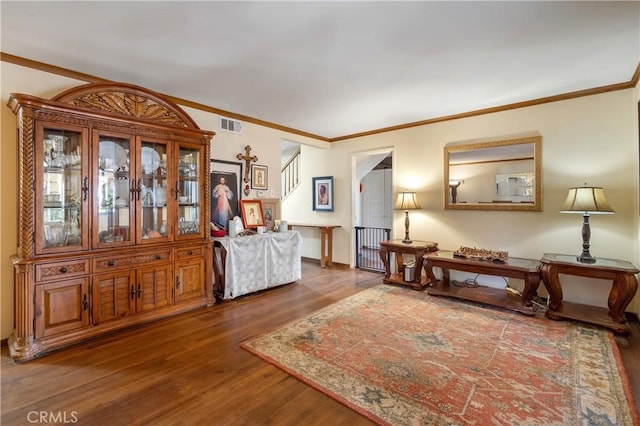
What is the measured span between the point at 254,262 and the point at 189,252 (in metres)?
0.91

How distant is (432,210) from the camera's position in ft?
15.6

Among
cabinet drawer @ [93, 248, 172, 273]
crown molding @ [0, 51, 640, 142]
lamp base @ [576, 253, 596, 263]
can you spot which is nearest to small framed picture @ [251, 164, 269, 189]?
crown molding @ [0, 51, 640, 142]

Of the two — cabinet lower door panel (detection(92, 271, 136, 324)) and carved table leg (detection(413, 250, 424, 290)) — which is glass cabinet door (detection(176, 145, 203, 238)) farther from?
carved table leg (detection(413, 250, 424, 290))

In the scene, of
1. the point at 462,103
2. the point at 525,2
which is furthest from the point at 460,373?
the point at 462,103

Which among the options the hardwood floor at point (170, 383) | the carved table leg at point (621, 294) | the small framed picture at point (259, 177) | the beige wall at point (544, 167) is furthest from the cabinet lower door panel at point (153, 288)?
the carved table leg at point (621, 294)

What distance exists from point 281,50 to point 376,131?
3086 millimetres

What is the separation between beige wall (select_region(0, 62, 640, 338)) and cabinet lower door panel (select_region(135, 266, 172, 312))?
3.29ft

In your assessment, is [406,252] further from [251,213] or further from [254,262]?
[251,213]

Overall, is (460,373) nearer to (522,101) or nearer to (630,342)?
(630,342)

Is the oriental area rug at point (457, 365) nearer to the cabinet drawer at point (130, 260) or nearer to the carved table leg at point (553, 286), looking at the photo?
the carved table leg at point (553, 286)

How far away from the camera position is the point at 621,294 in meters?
2.88

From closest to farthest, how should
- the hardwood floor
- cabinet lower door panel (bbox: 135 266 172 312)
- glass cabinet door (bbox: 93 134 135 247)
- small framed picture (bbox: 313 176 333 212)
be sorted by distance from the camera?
the hardwood floor < glass cabinet door (bbox: 93 134 135 247) < cabinet lower door panel (bbox: 135 266 172 312) < small framed picture (bbox: 313 176 333 212)

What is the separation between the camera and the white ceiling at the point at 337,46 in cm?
207

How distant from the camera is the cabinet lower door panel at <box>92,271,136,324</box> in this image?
2779 mm
